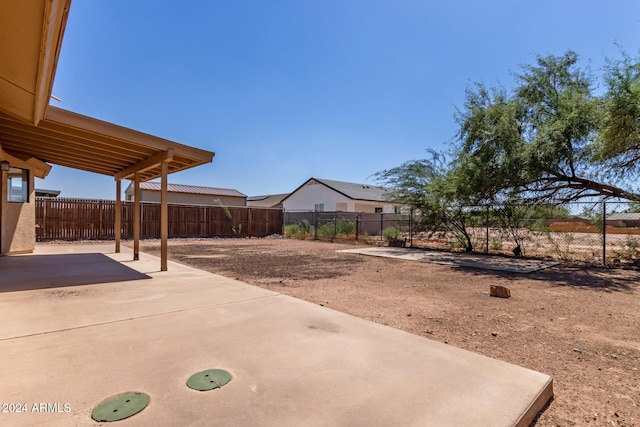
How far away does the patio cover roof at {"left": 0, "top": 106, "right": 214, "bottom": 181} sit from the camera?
6145 mm

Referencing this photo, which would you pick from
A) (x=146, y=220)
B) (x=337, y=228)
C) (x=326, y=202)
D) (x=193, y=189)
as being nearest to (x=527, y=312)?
(x=337, y=228)

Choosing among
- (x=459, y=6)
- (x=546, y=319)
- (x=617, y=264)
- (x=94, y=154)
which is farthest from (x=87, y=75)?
(x=617, y=264)

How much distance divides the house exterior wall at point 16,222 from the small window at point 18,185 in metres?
0.11

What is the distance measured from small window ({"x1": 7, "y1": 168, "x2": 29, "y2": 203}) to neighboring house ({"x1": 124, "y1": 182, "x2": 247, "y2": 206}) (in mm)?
18007

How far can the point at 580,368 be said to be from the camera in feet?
10.2

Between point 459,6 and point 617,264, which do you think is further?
point 617,264

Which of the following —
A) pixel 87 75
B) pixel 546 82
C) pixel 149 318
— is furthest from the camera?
pixel 546 82

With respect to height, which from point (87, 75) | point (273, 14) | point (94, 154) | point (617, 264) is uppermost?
point (273, 14)

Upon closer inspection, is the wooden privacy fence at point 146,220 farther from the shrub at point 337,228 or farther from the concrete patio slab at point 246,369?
the concrete patio slab at point 246,369

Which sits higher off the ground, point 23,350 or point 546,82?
point 546,82

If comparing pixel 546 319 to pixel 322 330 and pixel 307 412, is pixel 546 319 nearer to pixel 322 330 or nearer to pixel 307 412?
pixel 322 330

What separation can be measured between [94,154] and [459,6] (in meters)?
10.2

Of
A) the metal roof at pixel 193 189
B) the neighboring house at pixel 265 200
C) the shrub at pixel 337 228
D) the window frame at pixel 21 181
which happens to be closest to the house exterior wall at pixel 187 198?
the metal roof at pixel 193 189

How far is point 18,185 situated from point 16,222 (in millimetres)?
1096
